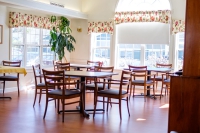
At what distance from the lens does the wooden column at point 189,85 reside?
3.78 m

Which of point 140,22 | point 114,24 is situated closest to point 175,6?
point 140,22

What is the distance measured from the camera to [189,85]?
3799mm

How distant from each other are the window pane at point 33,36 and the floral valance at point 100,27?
1.81 m

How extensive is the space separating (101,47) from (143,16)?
1806 millimetres

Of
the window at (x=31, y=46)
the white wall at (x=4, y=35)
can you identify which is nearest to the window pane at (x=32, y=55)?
the window at (x=31, y=46)

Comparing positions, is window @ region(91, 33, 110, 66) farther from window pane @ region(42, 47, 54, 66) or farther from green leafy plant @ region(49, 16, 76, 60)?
window pane @ region(42, 47, 54, 66)

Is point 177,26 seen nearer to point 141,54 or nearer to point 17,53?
point 141,54

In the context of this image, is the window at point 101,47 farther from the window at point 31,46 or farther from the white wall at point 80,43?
the window at point 31,46

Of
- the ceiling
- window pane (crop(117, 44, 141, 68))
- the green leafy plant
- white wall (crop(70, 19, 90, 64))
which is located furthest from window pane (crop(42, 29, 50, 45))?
window pane (crop(117, 44, 141, 68))

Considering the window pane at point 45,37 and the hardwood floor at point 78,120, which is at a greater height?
the window pane at point 45,37

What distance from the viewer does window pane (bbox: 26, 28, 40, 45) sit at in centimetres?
813

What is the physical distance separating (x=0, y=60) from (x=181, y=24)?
5.02 m

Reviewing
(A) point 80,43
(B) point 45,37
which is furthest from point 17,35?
(A) point 80,43

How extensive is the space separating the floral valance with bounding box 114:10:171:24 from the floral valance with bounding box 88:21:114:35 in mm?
287
